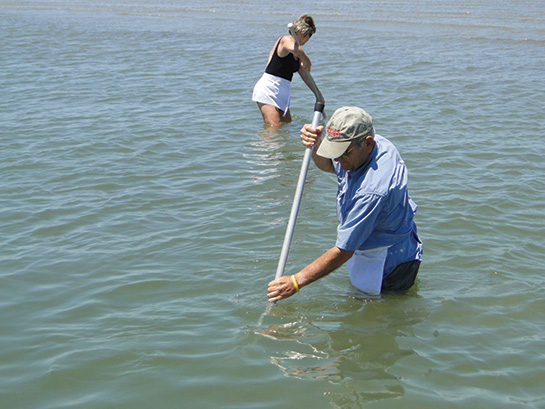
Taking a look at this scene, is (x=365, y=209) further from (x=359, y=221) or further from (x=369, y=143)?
(x=369, y=143)

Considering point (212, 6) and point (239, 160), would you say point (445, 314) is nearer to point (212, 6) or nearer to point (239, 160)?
point (239, 160)

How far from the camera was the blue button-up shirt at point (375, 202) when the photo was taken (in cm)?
385

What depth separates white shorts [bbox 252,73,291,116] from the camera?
352 inches

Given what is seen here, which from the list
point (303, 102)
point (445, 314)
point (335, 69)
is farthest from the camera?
point (335, 69)

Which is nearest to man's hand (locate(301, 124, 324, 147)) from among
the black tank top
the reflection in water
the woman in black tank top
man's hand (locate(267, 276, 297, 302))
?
man's hand (locate(267, 276, 297, 302))

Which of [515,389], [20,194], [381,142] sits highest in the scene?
[381,142]

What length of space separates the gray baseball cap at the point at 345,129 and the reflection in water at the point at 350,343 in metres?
1.29

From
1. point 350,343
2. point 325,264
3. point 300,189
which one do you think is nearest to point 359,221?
point 325,264

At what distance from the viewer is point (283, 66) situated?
8.85 m

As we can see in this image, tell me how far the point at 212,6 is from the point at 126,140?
2046 cm

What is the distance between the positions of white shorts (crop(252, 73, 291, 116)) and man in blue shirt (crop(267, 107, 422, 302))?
463 centimetres

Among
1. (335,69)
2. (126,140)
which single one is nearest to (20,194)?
(126,140)

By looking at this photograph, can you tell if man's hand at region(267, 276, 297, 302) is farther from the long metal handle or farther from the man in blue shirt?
the long metal handle

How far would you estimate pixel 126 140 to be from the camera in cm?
863
